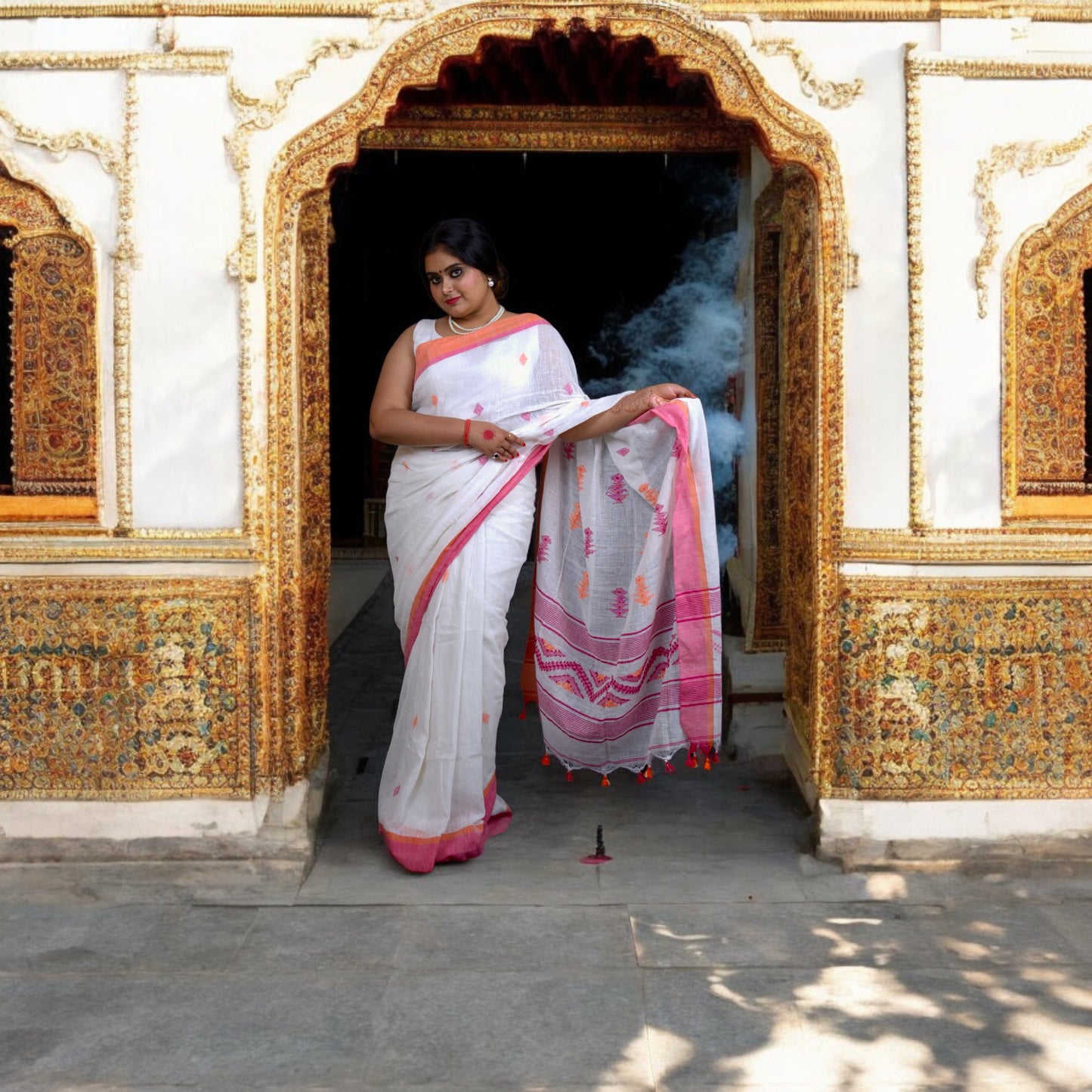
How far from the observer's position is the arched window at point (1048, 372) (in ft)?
14.3

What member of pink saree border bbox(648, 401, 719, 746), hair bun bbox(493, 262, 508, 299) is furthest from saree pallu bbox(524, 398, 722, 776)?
hair bun bbox(493, 262, 508, 299)

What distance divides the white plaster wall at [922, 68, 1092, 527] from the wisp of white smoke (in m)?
1.82

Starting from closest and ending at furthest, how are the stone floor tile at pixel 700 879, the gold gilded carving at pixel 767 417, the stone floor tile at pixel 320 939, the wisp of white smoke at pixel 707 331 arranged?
the stone floor tile at pixel 320 939
the stone floor tile at pixel 700 879
the gold gilded carving at pixel 767 417
the wisp of white smoke at pixel 707 331

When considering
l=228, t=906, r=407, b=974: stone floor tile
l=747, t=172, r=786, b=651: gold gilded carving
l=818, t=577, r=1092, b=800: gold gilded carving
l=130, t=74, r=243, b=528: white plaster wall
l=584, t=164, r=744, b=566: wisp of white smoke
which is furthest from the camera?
l=584, t=164, r=744, b=566: wisp of white smoke

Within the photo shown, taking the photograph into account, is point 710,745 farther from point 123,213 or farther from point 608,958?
point 123,213

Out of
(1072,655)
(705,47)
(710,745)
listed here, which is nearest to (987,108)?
(705,47)

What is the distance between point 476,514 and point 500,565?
0.63 feet

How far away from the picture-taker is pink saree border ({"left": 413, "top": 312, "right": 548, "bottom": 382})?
4.52 metres

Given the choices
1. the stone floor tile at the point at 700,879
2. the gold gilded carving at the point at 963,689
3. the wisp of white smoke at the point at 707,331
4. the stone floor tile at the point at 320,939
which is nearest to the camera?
the stone floor tile at the point at 320,939

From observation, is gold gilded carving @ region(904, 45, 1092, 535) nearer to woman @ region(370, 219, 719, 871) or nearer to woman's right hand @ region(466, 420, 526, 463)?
woman @ region(370, 219, 719, 871)

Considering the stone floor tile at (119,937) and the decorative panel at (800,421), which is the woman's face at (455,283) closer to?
the decorative panel at (800,421)

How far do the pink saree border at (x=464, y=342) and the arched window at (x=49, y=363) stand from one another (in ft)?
3.43

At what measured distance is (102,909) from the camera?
→ 162 inches

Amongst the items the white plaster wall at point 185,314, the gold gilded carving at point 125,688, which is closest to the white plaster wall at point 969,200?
the white plaster wall at point 185,314
